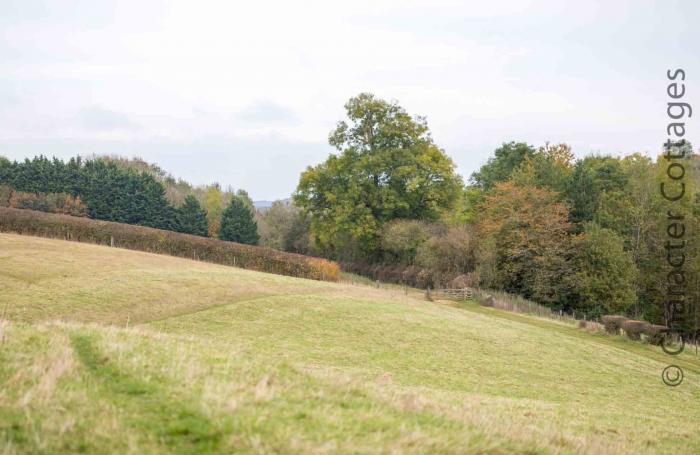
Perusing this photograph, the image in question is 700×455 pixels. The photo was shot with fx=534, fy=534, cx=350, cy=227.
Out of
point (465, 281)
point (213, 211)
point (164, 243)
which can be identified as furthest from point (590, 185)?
point (213, 211)

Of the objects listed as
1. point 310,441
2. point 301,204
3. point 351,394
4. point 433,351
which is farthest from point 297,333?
point 301,204

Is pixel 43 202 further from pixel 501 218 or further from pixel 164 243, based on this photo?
pixel 501 218

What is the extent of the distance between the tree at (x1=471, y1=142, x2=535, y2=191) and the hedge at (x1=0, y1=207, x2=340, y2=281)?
2842 centimetres

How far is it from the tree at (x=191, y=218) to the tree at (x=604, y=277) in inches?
2524

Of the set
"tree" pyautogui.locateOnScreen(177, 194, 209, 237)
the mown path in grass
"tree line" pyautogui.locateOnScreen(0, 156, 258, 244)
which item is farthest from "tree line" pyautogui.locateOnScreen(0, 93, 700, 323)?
the mown path in grass

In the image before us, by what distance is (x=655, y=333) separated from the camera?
3353cm

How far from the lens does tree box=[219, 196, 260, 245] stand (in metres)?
89.8

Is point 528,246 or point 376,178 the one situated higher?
point 376,178

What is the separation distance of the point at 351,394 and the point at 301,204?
58.8m

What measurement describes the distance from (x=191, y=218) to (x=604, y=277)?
66940 millimetres

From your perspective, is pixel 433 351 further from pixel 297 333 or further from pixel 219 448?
pixel 219 448

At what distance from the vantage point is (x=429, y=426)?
7.63m

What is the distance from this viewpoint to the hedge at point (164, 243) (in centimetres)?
5119

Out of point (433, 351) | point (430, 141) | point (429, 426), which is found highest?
point (430, 141)
